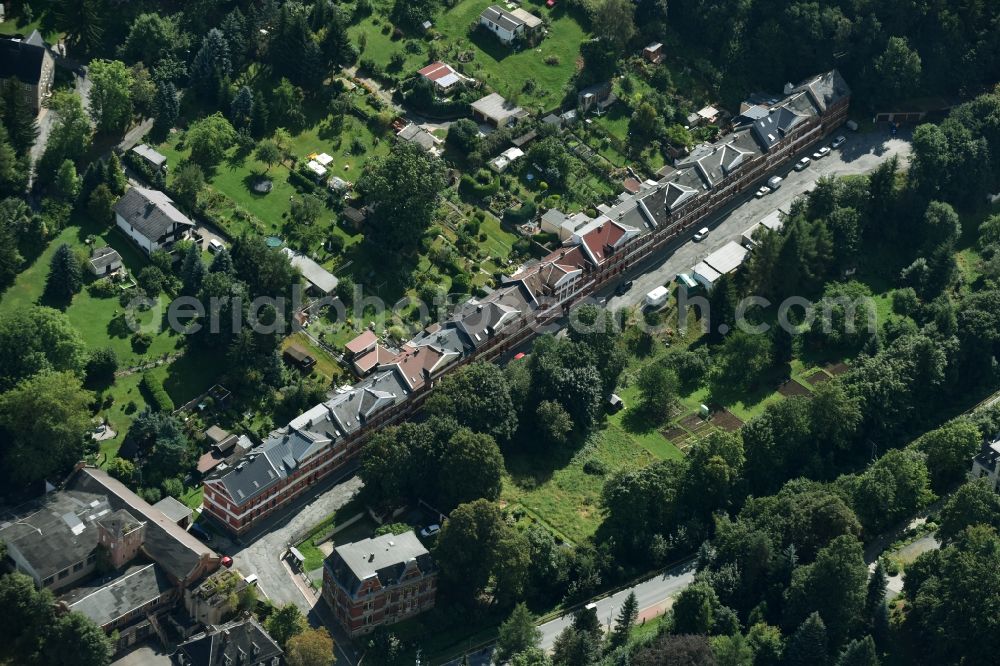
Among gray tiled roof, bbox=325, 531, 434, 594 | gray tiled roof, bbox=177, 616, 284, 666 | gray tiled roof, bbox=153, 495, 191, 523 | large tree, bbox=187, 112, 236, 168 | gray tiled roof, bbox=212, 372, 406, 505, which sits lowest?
gray tiled roof, bbox=177, 616, 284, 666

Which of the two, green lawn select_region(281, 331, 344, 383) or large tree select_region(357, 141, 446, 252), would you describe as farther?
large tree select_region(357, 141, 446, 252)

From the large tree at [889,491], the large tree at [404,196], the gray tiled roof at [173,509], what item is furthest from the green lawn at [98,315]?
the large tree at [889,491]

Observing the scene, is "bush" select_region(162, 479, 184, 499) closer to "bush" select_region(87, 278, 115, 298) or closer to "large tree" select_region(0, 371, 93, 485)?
"large tree" select_region(0, 371, 93, 485)

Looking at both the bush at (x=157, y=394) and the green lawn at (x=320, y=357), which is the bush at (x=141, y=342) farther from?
the green lawn at (x=320, y=357)

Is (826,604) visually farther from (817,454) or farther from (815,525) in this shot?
(817,454)

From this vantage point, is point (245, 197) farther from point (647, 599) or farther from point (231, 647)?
point (647, 599)

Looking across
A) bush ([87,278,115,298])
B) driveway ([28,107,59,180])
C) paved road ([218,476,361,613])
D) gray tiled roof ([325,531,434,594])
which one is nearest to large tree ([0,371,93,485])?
bush ([87,278,115,298])

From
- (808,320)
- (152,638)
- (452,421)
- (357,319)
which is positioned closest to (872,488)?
(808,320)
